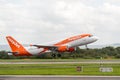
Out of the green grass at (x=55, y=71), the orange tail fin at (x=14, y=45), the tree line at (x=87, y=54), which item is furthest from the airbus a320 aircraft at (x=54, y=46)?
the green grass at (x=55, y=71)

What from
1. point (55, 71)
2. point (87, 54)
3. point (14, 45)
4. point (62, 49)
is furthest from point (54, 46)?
point (55, 71)

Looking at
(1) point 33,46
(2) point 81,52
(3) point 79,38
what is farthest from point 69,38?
(2) point 81,52

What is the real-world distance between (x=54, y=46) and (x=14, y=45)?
10645 millimetres

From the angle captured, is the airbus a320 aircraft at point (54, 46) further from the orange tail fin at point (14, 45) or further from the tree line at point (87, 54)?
the tree line at point (87, 54)

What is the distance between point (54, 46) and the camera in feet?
251

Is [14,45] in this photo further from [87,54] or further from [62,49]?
[87,54]

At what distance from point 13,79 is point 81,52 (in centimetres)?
6208

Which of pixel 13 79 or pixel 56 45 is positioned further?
pixel 56 45

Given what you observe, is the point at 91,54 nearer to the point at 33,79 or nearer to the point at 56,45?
the point at 56,45

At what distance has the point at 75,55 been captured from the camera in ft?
281

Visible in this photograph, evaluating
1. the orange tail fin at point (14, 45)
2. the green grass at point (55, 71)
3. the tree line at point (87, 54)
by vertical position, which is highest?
the orange tail fin at point (14, 45)

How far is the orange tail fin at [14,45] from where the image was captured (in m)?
80.9

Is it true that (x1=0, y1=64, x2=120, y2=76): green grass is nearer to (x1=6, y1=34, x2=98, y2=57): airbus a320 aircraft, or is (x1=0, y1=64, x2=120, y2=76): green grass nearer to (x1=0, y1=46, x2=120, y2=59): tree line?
(x1=6, y1=34, x2=98, y2=57): airbus a320 aircraft

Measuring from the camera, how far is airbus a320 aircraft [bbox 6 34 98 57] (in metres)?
74.9
